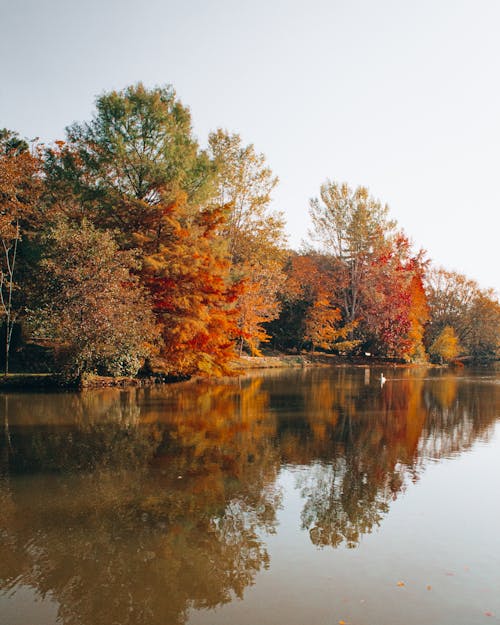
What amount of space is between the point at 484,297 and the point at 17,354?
56190mm

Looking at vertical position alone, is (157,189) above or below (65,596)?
above

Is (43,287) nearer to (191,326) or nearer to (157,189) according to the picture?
(191,326)

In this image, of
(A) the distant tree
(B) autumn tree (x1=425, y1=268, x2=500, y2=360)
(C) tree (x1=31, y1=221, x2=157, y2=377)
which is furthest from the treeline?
(B) autumn tree (x1=425, y1=268, x2=500, y2=360)

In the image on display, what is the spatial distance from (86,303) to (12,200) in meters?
7.35

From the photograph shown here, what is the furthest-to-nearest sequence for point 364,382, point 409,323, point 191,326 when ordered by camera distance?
point 409,323 → point 364,382 → point 191,326

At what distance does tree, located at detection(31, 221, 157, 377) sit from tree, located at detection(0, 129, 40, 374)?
123 inches

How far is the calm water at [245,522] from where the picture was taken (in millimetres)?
5184

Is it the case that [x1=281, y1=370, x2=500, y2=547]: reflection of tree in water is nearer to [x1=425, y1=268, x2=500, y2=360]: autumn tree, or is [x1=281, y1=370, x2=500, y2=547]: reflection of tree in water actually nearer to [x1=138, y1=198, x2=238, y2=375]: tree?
[x1=138, y1=198, x2=238, y2=375]: tree

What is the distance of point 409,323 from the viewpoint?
48.9 metres

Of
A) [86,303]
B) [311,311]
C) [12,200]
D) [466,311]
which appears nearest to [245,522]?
[86,303]

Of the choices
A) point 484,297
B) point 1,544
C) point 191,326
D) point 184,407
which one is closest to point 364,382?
point 191,326

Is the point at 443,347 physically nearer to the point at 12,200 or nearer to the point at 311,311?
the point at 311,311

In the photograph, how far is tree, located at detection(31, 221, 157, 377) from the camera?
20.8 meters

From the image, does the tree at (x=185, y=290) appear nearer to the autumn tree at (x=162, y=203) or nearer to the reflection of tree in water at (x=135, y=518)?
the autumn tree at (x=162, y=203)
